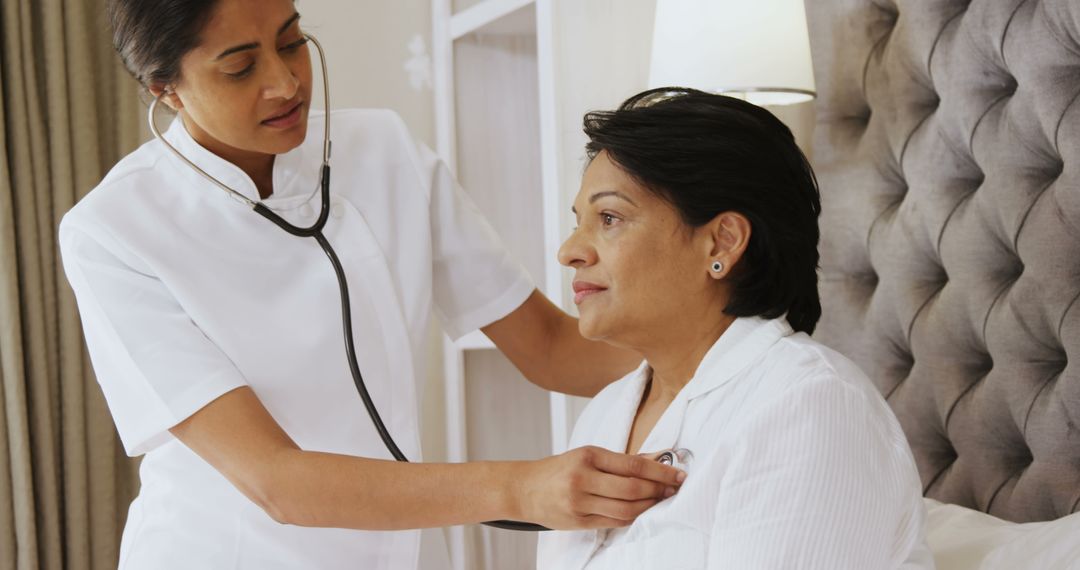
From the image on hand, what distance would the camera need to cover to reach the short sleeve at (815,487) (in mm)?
987

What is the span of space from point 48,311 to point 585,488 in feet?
6.26

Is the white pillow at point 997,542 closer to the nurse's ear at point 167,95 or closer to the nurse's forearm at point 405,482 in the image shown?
the nurse's forearm at point 405,482

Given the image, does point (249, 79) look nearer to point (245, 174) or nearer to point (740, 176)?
point (245, 174)

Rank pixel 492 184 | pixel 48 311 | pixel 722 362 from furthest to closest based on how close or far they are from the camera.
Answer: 1. pixel 492 184
2. pixel 48 311
3. pixel 722 362

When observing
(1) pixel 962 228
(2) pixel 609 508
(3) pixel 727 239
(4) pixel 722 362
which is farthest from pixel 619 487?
(1) pixel 962 228

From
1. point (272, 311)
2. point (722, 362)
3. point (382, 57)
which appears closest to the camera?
point (722, 362)

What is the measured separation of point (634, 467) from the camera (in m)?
1.06

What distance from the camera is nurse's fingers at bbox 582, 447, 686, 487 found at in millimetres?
1015

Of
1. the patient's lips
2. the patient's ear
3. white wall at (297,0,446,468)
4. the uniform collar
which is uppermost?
white wall at (297,0,446,468)

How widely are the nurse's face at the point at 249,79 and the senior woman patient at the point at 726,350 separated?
383 millimetres

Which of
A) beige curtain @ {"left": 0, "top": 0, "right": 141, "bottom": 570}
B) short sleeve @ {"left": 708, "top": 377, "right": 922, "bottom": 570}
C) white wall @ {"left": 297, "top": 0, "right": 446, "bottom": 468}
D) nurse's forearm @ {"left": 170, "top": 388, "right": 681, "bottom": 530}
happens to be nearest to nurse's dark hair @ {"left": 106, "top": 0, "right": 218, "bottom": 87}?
nurse's forearm @ {"left": 170, "top": 388, "right": 681, "bottom": 530}

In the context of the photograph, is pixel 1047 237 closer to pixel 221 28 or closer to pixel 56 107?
pixel 221 28

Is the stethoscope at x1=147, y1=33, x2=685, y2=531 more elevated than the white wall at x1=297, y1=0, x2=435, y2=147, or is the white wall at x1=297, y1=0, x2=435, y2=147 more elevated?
the white wall at x1=297, y1=0, x2=435, y2=147

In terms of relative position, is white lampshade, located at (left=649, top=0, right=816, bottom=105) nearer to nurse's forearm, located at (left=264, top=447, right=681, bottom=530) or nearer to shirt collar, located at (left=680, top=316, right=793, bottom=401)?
shirt collar, located at (left=680, top=316, right=793, bottom=401)
